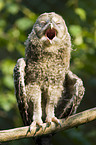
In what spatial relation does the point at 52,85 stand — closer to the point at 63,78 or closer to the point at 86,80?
the point at 63,78

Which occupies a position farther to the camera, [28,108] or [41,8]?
[41,8]

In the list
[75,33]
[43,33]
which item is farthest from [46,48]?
[75,33]

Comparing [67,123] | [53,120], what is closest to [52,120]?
[53,120]

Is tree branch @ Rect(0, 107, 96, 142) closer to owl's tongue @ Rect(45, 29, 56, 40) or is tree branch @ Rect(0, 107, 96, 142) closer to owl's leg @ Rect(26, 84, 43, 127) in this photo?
owl's leg @ Rect(26, 84, 43, 127)

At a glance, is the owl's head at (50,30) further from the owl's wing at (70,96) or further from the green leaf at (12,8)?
the green leaf at (12,8)

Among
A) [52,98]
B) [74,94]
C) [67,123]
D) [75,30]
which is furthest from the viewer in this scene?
[75,30]

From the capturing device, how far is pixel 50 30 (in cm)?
273

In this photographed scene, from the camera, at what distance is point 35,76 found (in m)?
2.86

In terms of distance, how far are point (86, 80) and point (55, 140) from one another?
108 centimetres

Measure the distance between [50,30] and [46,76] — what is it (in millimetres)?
420

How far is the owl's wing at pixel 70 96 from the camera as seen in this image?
2.79 meters

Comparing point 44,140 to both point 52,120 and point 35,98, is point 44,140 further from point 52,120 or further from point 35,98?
point 35,98

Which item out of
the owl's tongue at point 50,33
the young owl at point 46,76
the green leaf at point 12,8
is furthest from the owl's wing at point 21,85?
the green leaf at point 12,8

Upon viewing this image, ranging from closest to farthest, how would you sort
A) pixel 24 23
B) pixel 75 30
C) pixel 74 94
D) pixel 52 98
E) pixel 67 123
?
1. pixel 67 123
2. pixel 74 94
3. pixel 52 98
4. pixel 75 30
5. pixel 24 23
